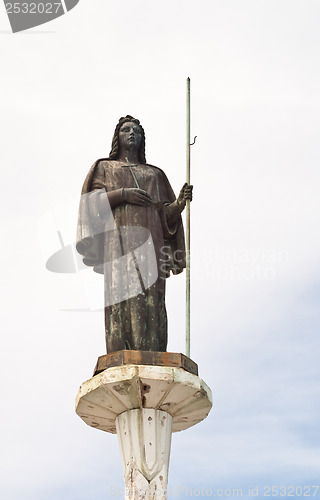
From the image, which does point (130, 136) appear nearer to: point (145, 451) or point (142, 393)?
point (142, 393)

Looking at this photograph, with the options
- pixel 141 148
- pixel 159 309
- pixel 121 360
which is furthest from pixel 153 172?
pixel 121 360

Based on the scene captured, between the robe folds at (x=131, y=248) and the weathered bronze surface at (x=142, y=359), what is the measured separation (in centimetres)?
29

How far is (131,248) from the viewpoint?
14422 millimetres

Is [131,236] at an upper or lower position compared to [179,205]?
lower

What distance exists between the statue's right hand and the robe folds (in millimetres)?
73

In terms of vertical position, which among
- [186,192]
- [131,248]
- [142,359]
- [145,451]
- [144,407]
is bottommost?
[145,451]

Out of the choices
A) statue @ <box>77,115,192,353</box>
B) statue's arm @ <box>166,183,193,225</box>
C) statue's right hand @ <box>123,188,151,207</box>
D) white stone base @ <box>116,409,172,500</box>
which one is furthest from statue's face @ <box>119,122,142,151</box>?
white stone base @ <box>116,409,172,500</box>

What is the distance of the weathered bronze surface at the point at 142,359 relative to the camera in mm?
13406

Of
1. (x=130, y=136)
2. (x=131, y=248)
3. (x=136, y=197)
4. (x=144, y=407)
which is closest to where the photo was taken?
(x=144, y=407)

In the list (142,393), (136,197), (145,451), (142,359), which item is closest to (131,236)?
(136,197)

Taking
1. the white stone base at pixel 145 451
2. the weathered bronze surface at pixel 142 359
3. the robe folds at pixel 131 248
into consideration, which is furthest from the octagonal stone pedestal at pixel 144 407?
the robe folds at pixel 131 248

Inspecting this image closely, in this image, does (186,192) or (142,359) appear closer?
(142,359)

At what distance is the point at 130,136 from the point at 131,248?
1956mm

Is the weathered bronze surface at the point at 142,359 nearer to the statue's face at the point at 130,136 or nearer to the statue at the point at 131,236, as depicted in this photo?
the statue at the point at 131,236
